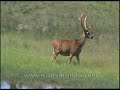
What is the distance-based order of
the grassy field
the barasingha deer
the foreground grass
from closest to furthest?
the foreground grass, the grassy field, the barasingha deer

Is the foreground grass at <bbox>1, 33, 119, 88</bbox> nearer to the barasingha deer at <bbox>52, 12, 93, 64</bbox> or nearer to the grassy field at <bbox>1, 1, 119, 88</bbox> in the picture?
the grassy field at <bbox>1, 1, 119, 88</bbox>

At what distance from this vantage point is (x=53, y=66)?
19.8 meters

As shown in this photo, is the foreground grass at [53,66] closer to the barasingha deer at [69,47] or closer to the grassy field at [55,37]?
the grassy field at [55,37]

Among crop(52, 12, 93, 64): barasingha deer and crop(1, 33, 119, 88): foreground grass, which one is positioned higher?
crop(52, 12, 93, 64): barasingha deer

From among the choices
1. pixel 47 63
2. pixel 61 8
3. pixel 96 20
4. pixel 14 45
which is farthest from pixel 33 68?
pixel 61 8

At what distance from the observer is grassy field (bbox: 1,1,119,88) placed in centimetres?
1889

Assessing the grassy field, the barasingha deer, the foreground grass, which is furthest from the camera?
the barasingha deer

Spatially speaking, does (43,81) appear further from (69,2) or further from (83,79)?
(69,2)

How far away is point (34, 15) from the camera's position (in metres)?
31.6

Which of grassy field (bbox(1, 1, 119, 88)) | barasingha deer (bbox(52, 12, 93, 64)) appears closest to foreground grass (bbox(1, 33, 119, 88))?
grassy field (bbox(1, 1, 119, 88))

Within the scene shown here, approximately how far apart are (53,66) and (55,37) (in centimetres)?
704

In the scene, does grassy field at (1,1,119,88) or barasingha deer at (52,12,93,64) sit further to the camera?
barasingha deer at (52,12,93,64)

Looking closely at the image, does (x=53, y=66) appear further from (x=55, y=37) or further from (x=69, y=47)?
(x=55, y=37)

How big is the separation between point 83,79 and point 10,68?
3.10 metres
